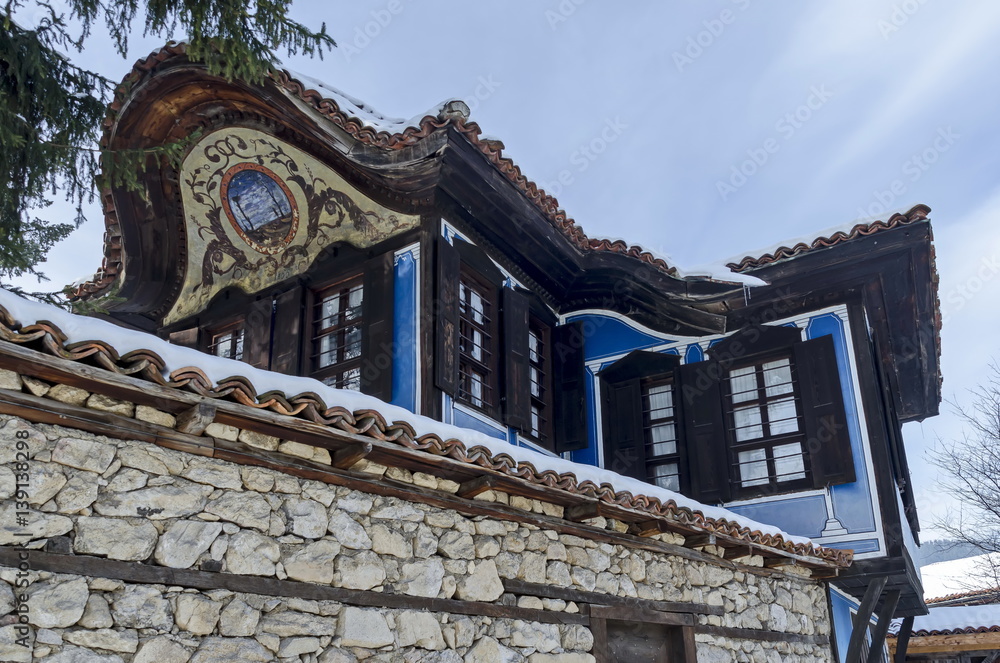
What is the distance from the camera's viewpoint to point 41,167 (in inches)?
211

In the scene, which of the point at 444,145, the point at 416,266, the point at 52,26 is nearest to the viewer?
the point at 52,26

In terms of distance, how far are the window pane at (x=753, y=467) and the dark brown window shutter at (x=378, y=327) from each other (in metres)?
3.53

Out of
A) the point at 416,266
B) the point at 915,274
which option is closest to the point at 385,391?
the point at 416,266

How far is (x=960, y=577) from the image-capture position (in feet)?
67.9

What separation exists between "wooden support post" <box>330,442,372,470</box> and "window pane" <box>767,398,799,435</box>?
5.14m

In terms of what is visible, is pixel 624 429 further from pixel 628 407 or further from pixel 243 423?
pixel 243 423

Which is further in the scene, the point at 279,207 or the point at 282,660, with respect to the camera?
the point at 279,207

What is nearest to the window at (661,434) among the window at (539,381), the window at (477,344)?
the window at (539,381)

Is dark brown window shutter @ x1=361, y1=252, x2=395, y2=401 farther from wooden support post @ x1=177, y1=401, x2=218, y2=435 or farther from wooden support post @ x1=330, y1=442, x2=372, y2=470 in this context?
wooden support post @ x1=177, y1=401, x2=218, y2=435

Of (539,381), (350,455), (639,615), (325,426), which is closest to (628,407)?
(539,381)

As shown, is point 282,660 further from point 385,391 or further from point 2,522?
point 385,391

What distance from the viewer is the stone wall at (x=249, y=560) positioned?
3180mm

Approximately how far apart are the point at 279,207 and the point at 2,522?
4.97m

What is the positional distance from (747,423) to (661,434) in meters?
0.84
